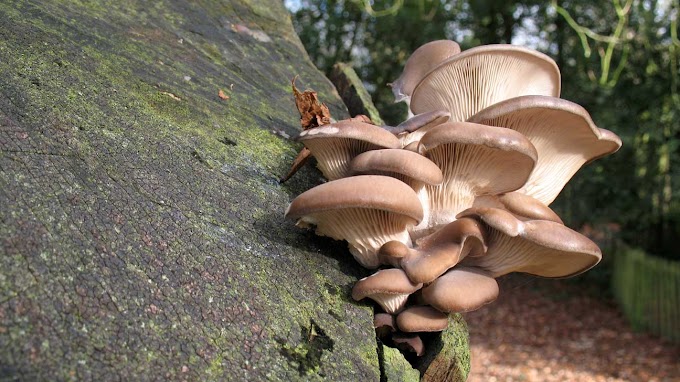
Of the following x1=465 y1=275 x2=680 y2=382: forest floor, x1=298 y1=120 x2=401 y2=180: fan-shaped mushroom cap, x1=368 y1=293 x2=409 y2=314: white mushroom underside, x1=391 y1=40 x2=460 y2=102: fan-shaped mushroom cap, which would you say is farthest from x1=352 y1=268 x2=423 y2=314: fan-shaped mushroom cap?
x1=465 y1=275 x2=680 y2=382: forest floor

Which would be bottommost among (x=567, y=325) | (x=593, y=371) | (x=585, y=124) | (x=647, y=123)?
(x=567, y=325)

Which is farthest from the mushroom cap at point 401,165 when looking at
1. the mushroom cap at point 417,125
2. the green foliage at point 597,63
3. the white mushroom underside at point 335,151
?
the green foliage at point 597,63

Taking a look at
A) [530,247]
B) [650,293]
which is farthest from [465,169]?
[650,293]

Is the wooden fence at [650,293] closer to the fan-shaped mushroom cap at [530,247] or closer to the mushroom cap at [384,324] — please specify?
the fan-shaped mushroom cap at [530,247]

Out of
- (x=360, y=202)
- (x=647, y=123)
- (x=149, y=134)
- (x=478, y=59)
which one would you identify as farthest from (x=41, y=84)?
(x=647, y=123)

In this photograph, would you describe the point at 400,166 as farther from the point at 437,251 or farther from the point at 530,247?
the point at 530,247

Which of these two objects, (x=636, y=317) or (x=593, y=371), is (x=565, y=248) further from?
(x=636, y=317)
